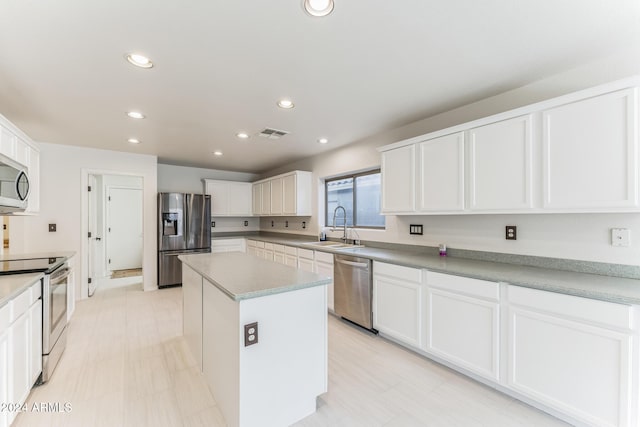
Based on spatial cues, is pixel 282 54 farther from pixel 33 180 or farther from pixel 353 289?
pixel 33 180

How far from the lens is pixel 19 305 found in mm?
1670

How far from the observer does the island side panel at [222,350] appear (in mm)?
1510

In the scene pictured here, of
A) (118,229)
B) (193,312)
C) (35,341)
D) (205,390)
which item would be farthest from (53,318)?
(118,229)

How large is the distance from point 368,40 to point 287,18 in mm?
518

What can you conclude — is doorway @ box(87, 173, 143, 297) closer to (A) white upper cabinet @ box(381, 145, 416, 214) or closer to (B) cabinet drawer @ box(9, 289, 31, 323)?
(B) cabinet drawer @ box(9, 289, 31, 323)

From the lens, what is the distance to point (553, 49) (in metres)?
1.74

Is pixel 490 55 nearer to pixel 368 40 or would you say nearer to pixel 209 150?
pixel 368 40

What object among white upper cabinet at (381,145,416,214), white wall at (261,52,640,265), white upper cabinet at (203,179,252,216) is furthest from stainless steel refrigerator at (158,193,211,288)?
white upper cabinet at (381,145,416,214)

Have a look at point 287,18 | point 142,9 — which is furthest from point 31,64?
point 287,18

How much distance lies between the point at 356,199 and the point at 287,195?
56.8 inches

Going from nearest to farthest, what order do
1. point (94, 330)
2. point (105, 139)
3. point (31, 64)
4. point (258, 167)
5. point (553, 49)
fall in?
point (553, 49), point (31, 64), point (94, 330), point (105, 139), point (258, 167)

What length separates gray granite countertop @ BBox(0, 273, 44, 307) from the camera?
4.93 feet

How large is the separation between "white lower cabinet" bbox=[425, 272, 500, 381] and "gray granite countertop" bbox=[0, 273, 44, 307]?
2.85m

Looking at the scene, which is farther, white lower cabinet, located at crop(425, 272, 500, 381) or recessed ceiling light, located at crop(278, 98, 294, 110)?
recessed ceiling light, located at crop(278, 98, 294, 110)
